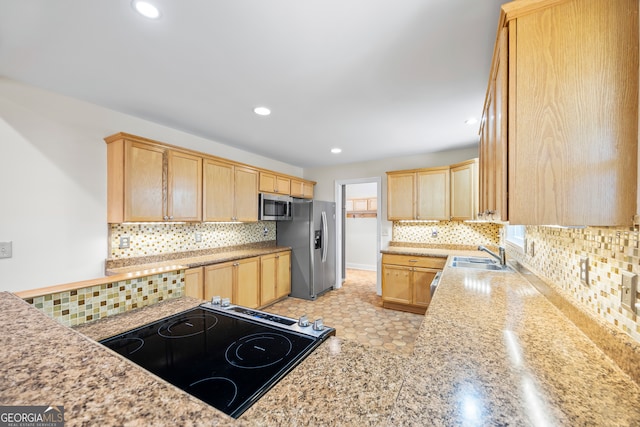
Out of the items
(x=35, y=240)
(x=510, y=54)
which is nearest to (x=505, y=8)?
(x=510, y=54)

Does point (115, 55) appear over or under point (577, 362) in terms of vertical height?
over

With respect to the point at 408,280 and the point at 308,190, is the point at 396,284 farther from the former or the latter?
the point at 308,190

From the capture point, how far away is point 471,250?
377cm

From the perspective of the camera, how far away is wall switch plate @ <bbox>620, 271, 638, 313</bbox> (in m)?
0.81

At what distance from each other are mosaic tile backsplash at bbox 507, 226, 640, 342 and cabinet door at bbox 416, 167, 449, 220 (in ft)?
7.05

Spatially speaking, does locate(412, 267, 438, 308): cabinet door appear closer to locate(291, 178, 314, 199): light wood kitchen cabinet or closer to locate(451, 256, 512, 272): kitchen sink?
locate(451, 256, 512, 272): kitchen sink

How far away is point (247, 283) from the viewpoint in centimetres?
343

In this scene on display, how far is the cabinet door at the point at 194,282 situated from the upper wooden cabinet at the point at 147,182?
584mm

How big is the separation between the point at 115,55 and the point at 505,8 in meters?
2.14

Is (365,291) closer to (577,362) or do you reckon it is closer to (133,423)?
(577,362)

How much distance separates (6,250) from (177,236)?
1.33 metres

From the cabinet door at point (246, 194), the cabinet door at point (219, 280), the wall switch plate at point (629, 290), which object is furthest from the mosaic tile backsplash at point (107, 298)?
the cabinet door at point (246, 194)

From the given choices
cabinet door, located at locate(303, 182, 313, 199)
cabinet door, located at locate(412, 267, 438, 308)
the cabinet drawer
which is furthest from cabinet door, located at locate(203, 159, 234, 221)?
cabinet door, located at locate(412, 267, 438, 308)

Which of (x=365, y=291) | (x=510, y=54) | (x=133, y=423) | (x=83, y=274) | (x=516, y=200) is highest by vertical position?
(x=510, y=54)
